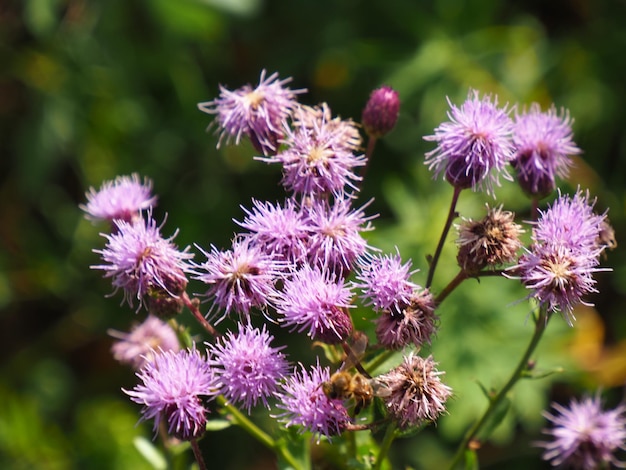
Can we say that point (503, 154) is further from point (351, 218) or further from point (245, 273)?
point (245, 273)

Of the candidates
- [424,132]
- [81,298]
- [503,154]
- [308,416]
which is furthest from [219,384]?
[81,298]

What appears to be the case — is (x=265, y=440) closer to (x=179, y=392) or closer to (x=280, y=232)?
(x=179, y=392)

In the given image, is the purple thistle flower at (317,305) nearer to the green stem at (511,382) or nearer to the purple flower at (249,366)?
the purple flower at (249,366)

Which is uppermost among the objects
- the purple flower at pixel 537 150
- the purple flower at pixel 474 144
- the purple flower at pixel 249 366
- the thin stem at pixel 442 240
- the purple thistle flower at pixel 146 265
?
the purple flower at pixel 537 150

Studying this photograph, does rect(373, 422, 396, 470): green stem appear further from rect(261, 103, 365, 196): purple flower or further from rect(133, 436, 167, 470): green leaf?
rect(133, 436, 167, 470): green leaf

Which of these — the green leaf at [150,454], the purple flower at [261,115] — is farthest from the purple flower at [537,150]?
the green leaf at [150,454]

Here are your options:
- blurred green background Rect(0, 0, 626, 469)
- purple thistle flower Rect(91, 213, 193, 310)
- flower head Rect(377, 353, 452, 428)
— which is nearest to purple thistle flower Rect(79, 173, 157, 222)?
purple thistle flower Rect(91, 213, 193, 310)
